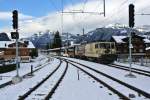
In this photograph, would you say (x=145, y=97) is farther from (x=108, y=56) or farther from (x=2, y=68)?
(x=108, y=56)

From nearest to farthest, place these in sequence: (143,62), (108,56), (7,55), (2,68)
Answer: (2,68), (143,62), (108,56), (7,55)

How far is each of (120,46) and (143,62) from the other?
178 feet

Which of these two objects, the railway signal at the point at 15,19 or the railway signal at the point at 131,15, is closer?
the railway signal at the point at 15,19

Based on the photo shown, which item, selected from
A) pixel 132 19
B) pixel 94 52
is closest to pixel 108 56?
pixel 94 52

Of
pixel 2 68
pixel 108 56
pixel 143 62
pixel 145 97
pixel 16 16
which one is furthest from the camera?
pixel 108 56

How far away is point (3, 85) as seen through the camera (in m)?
24.7

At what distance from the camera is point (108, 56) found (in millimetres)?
58969

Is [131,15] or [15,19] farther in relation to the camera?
[131,15]

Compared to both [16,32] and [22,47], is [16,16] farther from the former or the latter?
[22,47]

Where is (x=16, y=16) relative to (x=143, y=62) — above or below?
above

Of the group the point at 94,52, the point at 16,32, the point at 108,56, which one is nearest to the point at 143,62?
the point at 108,56

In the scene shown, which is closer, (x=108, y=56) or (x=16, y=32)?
(x=16, y=32)

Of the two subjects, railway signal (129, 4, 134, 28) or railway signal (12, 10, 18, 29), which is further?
railway signal (129, 4, 134, 28)

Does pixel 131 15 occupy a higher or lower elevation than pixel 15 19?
higher
